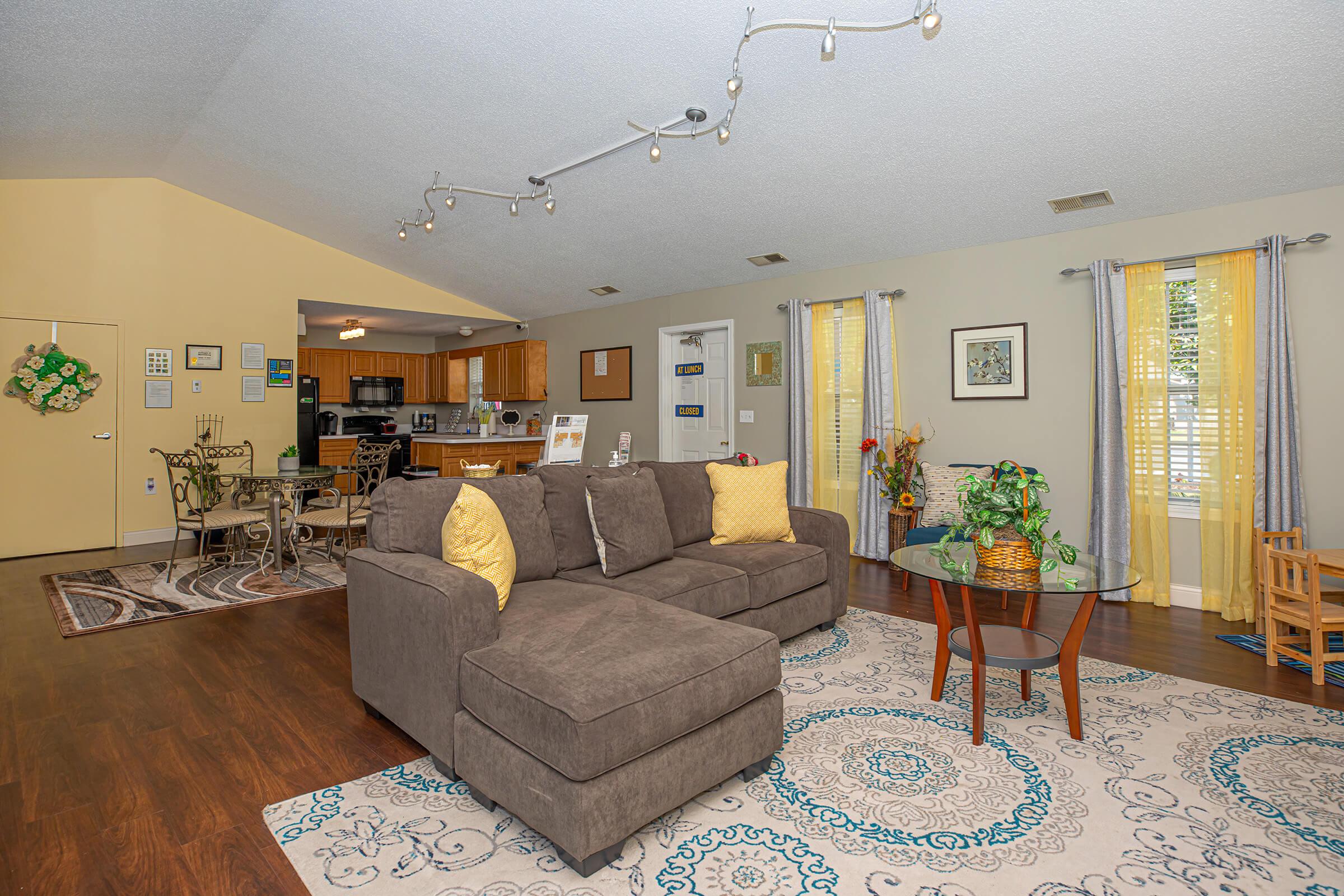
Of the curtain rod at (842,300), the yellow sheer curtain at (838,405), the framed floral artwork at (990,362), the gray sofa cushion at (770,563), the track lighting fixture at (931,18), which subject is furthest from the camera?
the yellow sheer curtain at (838,405)

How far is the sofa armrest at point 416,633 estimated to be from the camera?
2.12 m

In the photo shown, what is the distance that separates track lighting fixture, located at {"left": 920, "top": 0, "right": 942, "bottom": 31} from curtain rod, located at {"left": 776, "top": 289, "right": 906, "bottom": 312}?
2996mm

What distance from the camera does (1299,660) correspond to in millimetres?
3229

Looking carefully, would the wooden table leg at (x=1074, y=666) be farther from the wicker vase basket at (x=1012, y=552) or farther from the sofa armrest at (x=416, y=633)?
the sofa armrest at (x=416, y=633)

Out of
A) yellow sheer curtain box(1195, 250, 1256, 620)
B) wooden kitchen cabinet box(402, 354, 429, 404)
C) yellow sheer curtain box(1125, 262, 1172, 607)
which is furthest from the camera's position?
wooden kitchen cabinet box(402, 354, 429, 404)

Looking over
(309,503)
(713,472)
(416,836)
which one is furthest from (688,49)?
(309,503)

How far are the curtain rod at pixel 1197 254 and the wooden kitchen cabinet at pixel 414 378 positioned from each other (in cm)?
839

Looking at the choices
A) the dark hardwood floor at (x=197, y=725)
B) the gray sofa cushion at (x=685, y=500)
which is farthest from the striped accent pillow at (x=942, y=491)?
the gray sofa cushion at (x=685, y=500)

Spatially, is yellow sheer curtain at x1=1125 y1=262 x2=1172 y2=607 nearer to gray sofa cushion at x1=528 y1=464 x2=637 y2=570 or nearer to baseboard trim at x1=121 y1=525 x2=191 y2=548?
gray sofa cushion at x1=528 y1=464 x2=637 y2=570

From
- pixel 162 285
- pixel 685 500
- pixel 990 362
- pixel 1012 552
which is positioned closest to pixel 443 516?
pixel 685 500

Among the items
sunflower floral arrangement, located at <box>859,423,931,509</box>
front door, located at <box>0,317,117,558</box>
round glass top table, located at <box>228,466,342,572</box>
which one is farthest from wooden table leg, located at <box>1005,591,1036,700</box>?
front door, located at <box>0,317,117,558</box>

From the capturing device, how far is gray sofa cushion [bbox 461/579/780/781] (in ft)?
5.72

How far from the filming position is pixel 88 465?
5.90 meters

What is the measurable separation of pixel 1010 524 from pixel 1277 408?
2444 mm
